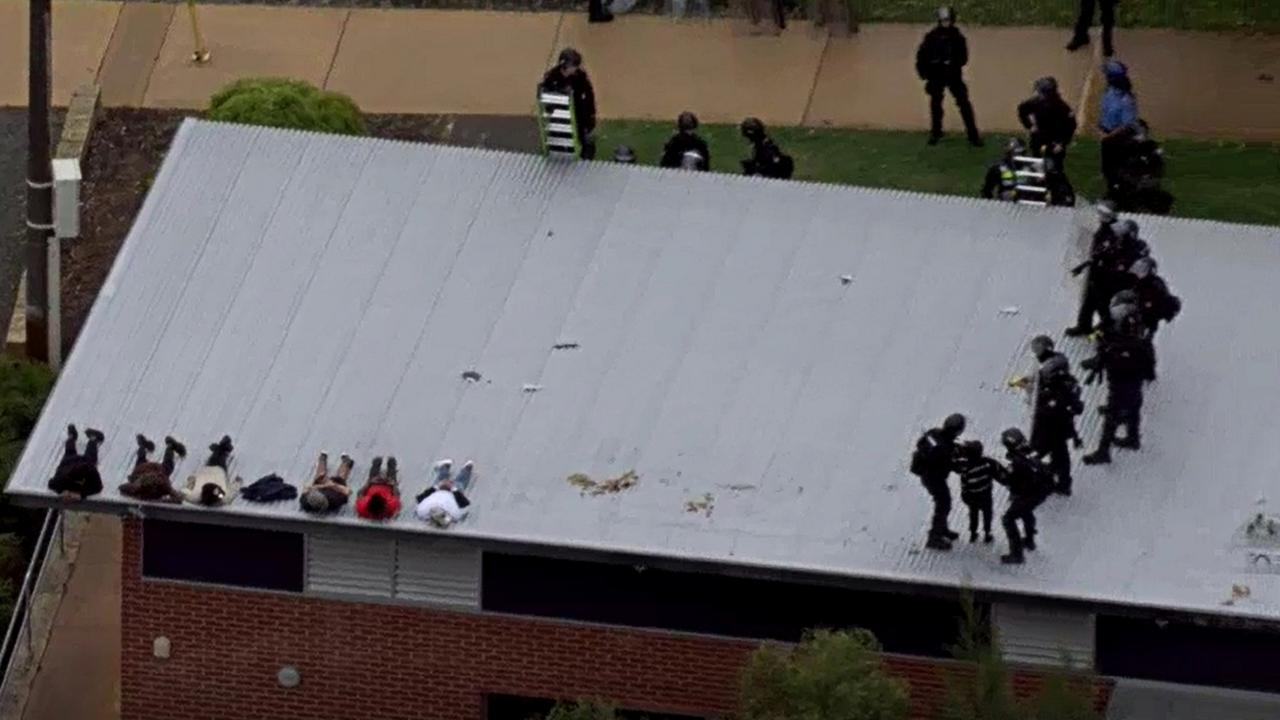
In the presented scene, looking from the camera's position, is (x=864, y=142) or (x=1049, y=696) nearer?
(x=1049, y=696)

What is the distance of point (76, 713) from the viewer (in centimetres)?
3206

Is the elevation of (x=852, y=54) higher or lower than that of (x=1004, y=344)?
higher

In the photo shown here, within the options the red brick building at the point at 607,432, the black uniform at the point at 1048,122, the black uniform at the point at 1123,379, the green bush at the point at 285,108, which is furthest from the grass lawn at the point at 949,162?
the black uniform at the point at 1123,379

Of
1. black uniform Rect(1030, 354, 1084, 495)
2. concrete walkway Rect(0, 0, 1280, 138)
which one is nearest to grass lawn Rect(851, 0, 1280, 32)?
concrete walkway Rect(0, 0, 1280, 138)

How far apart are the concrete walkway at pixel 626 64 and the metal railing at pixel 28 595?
279 inches

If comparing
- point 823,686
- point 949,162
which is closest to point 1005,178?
point 949,162

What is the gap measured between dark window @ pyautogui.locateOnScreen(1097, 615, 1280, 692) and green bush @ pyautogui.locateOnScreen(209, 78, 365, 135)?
407 inches

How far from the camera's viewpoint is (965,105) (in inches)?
1476

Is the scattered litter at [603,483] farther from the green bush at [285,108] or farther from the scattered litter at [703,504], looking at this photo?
the green bush at [285,108]

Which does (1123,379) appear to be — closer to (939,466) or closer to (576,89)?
(939,466)

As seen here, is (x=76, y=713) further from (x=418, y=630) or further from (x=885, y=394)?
(x=885, y=394)

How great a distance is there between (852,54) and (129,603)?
39.9ft

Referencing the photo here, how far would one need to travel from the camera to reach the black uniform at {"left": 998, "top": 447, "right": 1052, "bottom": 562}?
28.5 m

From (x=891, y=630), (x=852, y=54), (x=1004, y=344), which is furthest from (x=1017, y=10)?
(x=891, y=630)
